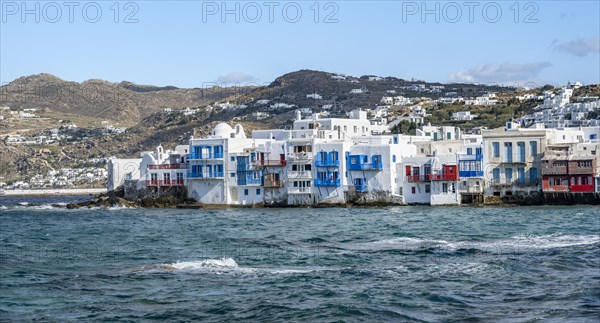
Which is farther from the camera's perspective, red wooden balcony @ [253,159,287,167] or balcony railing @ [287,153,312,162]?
red wooden balcony @ [253,159,287,167]

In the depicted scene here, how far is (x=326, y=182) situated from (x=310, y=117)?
33203 mm

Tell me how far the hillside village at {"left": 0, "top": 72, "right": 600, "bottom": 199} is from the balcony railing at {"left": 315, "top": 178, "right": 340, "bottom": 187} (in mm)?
14230

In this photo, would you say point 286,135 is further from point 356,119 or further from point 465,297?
point 465,297

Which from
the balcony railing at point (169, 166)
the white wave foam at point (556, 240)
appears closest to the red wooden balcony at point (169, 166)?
the balcony railing at point (169, 166)

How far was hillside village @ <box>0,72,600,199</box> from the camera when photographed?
117 m

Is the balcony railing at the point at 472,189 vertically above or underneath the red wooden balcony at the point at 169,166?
underneath

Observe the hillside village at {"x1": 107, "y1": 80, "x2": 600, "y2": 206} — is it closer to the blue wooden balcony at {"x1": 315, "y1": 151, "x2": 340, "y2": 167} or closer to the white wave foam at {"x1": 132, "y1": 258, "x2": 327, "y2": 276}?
the blue wooden balcony at {"x1": 315, "y1": 151, "x2": 340, "y2": 167}

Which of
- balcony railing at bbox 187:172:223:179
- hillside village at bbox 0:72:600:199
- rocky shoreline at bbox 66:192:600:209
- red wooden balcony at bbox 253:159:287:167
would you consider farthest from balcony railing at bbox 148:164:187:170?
red wooden balcony at bbox 253:159:287:167

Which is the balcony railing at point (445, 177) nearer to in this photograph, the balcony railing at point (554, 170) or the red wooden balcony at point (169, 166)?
the balcony railing at point (554, 170)

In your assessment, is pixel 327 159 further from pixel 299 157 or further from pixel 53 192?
pixel 53 192

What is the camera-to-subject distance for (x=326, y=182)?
75.2 metres

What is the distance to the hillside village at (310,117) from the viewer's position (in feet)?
383

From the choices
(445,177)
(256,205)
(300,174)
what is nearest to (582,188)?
(445,177)

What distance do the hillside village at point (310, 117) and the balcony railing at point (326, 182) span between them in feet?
46.7
